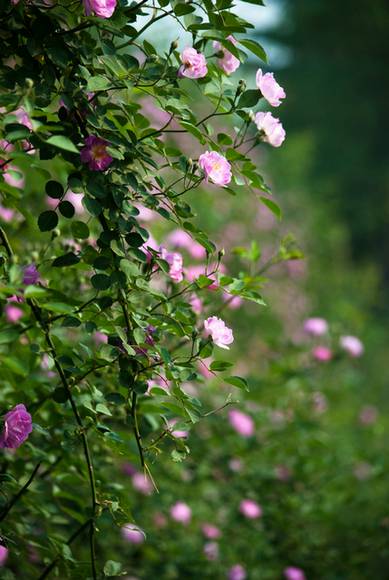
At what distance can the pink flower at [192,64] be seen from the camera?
113 cm

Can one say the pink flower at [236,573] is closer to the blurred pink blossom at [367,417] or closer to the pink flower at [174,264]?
the pink flower at [174,264]

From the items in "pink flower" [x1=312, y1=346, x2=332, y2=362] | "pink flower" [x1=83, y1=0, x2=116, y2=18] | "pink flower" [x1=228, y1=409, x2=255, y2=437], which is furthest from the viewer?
"pink flower" [x1=312, y1=346, x2=332, y2=362]

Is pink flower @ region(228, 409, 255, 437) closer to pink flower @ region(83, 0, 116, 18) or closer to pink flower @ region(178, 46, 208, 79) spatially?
pink flower @ region(178, 46, 208, 79)

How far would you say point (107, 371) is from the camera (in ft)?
4.71

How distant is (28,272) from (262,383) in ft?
5.80

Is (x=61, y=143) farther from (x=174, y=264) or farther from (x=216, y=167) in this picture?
(x=174, y=264)

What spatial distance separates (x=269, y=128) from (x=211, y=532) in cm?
168

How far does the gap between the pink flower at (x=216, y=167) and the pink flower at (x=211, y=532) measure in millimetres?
1687

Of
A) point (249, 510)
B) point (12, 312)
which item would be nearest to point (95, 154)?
point (12, 312)

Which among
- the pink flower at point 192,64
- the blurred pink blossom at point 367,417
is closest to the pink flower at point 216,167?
the pink flower at point 192,64

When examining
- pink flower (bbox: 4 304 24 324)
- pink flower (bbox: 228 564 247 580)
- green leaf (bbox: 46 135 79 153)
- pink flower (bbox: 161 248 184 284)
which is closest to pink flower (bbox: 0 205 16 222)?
pink flower (bbox: 4 304 24 324)

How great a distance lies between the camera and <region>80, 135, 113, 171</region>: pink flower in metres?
1.11

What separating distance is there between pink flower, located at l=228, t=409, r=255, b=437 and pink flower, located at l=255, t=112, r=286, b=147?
60.0 inches

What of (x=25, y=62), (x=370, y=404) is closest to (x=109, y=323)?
(x=25, y=62)
